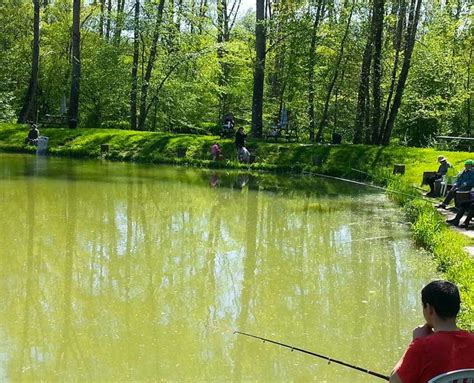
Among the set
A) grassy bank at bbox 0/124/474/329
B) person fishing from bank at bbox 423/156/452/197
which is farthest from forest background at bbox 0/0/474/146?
person fishing from bank at bbox 423/156/452/197

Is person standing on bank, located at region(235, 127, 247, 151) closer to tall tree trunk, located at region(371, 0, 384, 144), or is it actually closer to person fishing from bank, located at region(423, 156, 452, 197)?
tall tree trunk, located at region(371, 0, 384, 144)

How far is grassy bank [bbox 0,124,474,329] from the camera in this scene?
1789 cm

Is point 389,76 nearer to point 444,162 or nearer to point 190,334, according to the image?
point 444,162

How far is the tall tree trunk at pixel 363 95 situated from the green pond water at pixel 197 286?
31.0 ft

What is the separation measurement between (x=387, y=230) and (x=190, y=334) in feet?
20.3

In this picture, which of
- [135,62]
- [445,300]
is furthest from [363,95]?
[445,300]

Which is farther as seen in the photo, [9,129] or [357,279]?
[9,129]

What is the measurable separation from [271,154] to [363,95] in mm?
4011

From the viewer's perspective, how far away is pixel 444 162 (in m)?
14.9

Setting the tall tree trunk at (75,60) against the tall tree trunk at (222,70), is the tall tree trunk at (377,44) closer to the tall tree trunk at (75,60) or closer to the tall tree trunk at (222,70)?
the tall tree trunk at (222,70)

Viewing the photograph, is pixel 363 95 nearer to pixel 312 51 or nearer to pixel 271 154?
pixel 312 51

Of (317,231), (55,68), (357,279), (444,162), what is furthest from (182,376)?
(55,68)

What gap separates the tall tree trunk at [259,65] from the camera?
23859mm

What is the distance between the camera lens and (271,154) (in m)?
22.3
